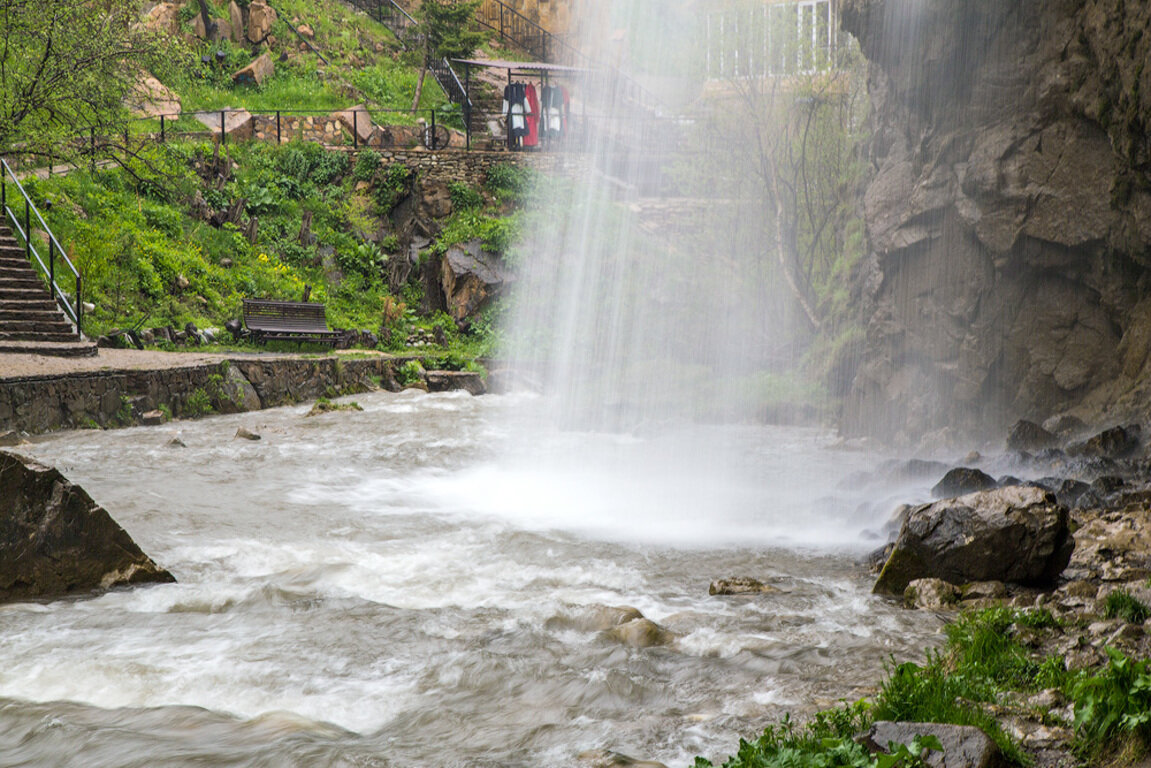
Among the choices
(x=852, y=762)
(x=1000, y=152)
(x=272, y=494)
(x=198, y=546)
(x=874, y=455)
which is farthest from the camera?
(x=874, y=455)

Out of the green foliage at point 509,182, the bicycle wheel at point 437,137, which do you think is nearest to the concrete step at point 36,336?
the green foliage at point 509,182

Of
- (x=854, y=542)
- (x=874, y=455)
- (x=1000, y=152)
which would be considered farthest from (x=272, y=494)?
(x=1000, y=152)

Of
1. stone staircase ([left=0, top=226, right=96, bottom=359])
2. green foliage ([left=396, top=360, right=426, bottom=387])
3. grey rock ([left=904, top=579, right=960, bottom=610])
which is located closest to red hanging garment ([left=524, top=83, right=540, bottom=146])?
green foliage ([left=396, top=360, right=426, bottom=387])

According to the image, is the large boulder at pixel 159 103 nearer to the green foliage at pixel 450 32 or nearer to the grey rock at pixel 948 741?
the green foliage at pixel 450 32

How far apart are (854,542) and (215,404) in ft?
42.0

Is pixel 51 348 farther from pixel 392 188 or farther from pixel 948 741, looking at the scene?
pixel 948 741

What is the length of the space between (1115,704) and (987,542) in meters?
3.23

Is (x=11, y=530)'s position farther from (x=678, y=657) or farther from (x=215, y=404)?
(x=215, y=404)

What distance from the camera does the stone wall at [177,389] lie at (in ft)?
43.0

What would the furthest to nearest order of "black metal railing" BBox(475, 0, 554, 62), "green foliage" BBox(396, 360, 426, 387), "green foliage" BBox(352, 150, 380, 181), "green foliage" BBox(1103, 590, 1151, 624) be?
1. "black metal railing" BBox(475, 0, 554, 62)
2. "green foliage" BBox(352, 150, 380, 181)
3. "green foliage" BBox(396, 360, 426, 387)
4. "green foliage" BBox(1103, 590, 1151, 624)

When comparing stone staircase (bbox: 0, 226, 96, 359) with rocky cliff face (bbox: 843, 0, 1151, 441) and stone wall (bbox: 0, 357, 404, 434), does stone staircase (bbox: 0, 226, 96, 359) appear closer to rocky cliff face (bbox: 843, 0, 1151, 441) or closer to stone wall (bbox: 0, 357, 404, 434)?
stone wall (bbox: 0, 357, 404, 434)

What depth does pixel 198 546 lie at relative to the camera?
27.2ft

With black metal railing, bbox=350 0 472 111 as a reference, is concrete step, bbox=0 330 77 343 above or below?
below

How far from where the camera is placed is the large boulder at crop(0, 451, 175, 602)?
21.0 ft
